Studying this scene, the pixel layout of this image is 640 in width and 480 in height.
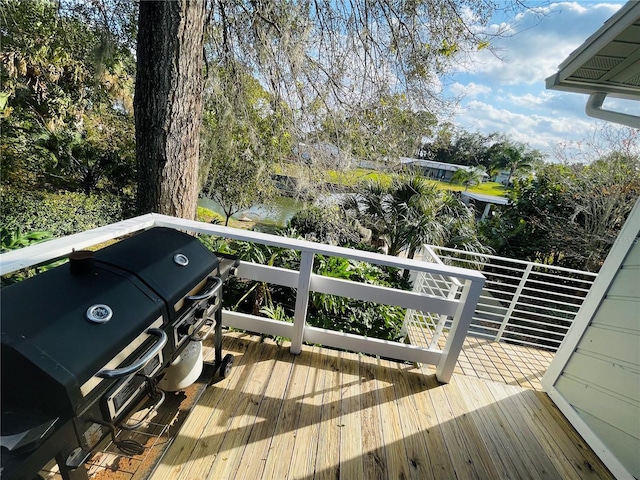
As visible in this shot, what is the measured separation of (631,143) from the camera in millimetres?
5254

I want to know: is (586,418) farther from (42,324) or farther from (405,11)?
(405,11)

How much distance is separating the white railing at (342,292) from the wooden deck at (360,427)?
0.14 meters

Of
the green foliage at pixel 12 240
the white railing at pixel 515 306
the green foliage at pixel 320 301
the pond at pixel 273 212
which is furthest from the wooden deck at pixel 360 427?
the pond at pixel 273 212

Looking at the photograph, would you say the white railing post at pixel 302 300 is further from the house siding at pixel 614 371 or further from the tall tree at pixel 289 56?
the house siding at pixel 614 371

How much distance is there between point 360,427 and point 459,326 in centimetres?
88

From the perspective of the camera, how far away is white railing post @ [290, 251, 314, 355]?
6.23 ft

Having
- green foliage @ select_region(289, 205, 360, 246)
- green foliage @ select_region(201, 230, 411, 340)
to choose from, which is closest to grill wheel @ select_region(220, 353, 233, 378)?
green foliage @ select_region(201, 230, 411, 340)

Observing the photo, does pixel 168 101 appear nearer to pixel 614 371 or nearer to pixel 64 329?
pixel 64 329

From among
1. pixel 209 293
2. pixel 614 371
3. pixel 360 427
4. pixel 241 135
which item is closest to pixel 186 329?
pixel 209 293

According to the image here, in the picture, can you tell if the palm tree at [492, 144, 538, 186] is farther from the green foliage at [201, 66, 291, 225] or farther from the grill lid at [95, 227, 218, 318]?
the grill lid at [95, 227, 218, 318]

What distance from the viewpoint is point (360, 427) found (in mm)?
1641

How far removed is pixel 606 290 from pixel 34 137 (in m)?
8.64

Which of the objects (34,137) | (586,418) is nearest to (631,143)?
(586,418)

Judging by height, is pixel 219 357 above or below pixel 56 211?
above
